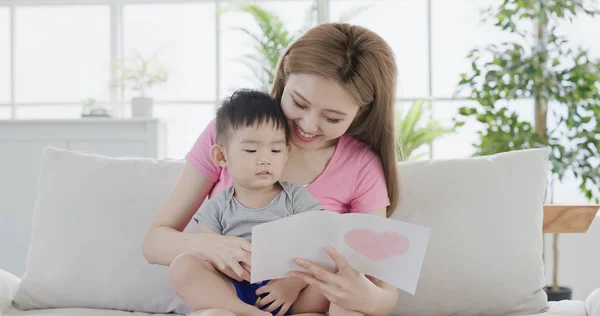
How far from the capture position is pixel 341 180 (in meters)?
1.87

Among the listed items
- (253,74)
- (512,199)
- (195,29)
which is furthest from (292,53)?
(195,29)

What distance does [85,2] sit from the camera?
4.96 m

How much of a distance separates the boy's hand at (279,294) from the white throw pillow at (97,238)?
0.43m

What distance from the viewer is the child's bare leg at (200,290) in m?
1.53

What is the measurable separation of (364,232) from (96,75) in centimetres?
390

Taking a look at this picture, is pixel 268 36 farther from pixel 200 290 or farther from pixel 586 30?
pixel 200 290

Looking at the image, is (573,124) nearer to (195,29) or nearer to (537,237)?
(537,237)

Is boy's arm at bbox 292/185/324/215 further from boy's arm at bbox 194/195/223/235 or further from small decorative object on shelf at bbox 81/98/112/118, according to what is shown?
small decorative object on shelf at bbox 81/98/112/118

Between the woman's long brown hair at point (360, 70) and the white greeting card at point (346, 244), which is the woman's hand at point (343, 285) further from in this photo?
the woman's long brown hair at point (360, 70)

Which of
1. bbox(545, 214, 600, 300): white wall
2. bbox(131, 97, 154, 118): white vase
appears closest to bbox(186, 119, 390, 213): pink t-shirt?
bbox(545, 214, 600, 300): white wall

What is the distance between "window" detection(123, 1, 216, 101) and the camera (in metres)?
4.89

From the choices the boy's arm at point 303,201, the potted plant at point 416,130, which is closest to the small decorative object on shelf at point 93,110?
the potted plant at point 416,130

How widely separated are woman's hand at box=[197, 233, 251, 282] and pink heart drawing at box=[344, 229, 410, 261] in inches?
9.7

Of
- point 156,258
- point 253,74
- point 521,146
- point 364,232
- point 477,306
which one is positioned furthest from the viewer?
point 253,74
